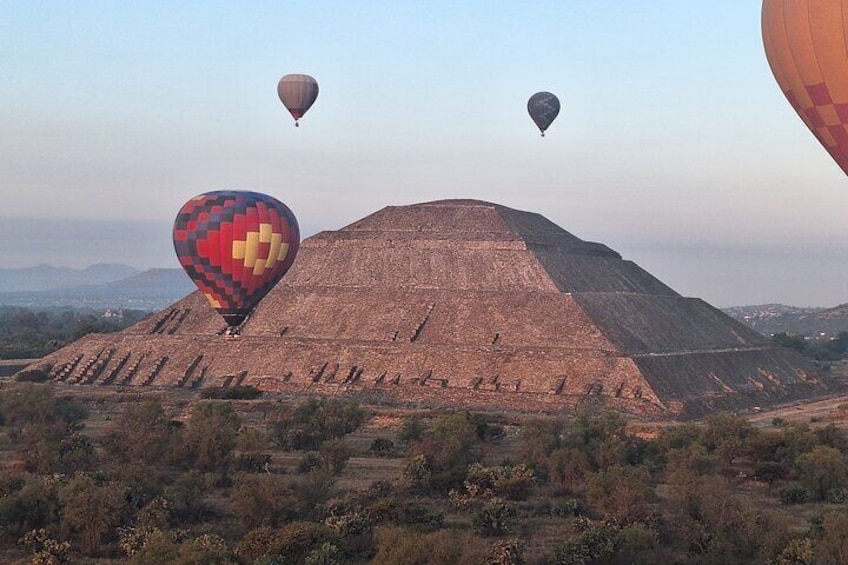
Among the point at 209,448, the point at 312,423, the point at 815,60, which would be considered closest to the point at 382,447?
the point at 312,423

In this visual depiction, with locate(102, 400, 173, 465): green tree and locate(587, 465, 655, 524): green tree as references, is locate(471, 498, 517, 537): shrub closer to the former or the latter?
locate(587, 465, 655, 524): green tree

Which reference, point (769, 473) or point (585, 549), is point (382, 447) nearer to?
point (769, 473)

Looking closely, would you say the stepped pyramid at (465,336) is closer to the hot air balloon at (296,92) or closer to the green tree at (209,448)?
the hot air balloon at (296,92)

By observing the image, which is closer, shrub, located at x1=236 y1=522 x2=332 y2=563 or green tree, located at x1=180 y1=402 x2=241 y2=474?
shrub, located at x1=236 y1=522 x2=332 y2=563

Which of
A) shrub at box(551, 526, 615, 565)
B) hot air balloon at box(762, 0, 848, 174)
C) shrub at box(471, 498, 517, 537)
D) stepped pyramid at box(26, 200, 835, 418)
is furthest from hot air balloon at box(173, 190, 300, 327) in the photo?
shrub at box(551, 526, 615, 565)

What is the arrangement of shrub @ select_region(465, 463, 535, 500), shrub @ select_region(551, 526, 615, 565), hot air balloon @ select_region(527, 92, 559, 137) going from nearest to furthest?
shrub @ select_region(551, 526, 615, 565), shrub @ select_region(465, 463, 535, 500), hot air balloon @ select_region(527, 92, 559, 137)

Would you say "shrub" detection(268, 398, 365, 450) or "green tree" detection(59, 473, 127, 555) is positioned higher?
"shrub" detection(268, 398, 365, 450)

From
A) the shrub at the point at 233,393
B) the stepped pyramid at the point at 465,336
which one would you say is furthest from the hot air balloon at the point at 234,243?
the stepped pyramid at the point at 465,336

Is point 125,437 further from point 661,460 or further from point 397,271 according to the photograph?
point 397,271
